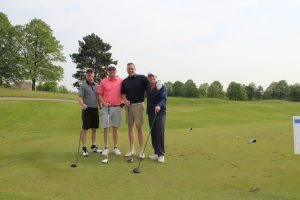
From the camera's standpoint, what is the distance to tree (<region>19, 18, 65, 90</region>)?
209 ft

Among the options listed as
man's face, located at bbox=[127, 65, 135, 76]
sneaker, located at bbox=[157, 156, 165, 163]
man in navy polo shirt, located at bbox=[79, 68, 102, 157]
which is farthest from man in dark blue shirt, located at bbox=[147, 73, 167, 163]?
man in navy polo shirt, located at bbox=[79, 68, 102, 157]

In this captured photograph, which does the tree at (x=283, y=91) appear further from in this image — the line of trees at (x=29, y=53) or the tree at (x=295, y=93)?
the line of trees at (x=29, y=53)

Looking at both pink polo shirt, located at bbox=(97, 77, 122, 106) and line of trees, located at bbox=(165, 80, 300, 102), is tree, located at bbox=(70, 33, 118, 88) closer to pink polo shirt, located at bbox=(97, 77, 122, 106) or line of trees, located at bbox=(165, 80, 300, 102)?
line of trees, located at bbox=(165, 80, 300, 102)

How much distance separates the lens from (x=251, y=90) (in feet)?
383

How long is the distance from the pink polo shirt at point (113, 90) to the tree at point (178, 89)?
105m

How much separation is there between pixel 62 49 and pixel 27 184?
65198 mm

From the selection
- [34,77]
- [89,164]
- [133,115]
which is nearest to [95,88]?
[133,115]

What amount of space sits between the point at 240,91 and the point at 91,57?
175 feet

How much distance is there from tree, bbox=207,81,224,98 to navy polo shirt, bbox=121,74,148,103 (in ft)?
347

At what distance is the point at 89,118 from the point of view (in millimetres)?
10062

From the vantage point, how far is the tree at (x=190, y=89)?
11106 centimetres

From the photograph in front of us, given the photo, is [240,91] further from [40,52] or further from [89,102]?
[89,102]

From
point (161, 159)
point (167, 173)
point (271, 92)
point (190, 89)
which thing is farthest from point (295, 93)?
point (167, 173)

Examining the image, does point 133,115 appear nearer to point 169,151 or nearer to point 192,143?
point 169,151
